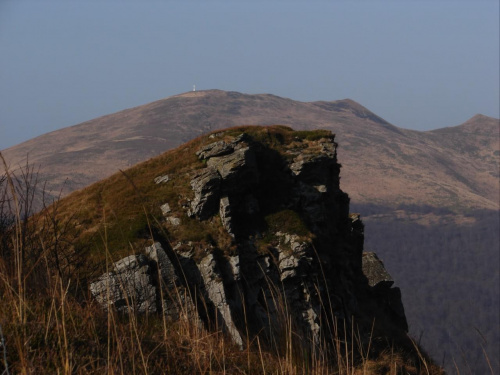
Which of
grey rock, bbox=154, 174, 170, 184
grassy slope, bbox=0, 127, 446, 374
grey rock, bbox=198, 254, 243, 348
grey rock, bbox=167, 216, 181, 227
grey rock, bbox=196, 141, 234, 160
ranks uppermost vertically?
grey rock, bbox=196, 141, 234, 160

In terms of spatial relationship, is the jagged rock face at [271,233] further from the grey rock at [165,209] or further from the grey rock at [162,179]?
the grey rock at [162,179]

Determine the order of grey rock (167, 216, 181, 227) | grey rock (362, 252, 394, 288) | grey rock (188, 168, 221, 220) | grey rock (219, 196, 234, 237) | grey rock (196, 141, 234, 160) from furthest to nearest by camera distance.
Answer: grey rock (362, 252, 394, 288) → grey rock (196, 141, 234, 160) → grey rock (188, 168, 221, 220) → grey rock (219, 196, 234, 237) → grey rock (167, 216, 181, 227)

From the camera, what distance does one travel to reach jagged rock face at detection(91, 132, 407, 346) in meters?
27.8

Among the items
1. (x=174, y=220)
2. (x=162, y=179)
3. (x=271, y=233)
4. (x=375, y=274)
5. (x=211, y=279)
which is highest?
(x=162, y=179)

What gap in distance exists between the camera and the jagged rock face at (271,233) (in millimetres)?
27750

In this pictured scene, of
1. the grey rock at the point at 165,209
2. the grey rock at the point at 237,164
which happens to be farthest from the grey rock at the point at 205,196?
the grey rock at the point at 165,209

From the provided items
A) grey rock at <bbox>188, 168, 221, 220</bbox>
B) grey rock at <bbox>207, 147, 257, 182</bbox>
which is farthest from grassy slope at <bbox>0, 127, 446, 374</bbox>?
grey rock at <bbox>207, 147, 257, 182</bbox>

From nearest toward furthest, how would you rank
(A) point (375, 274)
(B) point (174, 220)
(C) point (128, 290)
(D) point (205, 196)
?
1. (C) point (128, 290)
2. (B) point (174, 220)
3. (D) point (205, 196)
4. (A) point (375, 274)

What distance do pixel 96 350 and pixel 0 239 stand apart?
3.37 meters

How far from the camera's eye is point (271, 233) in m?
32.8

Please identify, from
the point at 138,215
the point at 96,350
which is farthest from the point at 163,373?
the point at 138,215

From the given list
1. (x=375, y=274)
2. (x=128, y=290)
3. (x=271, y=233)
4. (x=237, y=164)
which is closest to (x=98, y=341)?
(x=128, y=290)

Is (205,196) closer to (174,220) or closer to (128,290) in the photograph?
(174,220)

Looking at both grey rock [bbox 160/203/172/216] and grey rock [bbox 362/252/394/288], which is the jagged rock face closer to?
grey rock [bbox 160/203/172/216]
